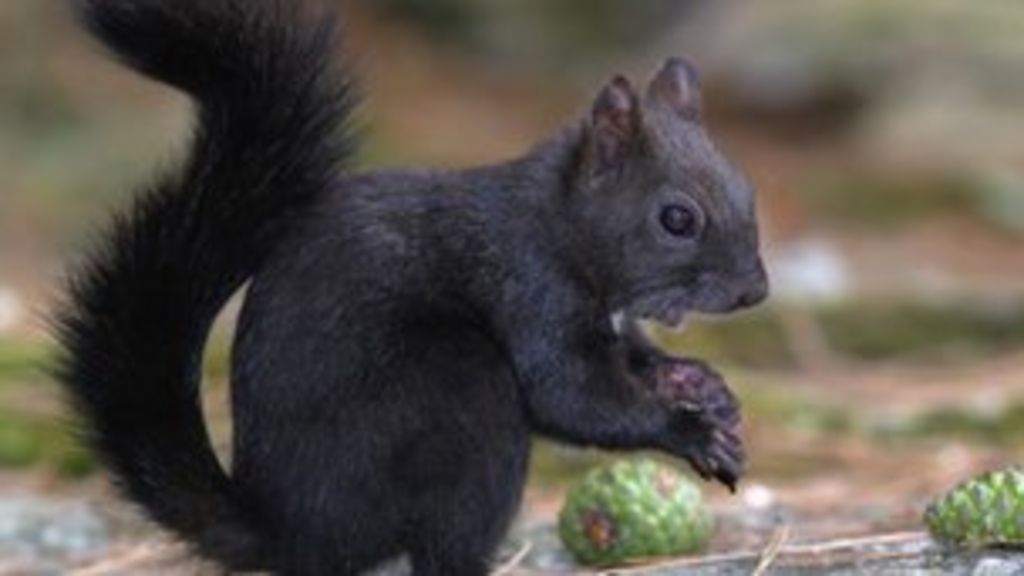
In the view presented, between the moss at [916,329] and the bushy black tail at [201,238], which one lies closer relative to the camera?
the bushy black tail at [201,238]

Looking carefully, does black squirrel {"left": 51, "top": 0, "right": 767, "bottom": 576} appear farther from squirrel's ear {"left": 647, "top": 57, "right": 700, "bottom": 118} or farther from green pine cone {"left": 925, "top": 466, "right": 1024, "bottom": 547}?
green pine cone {"left": 925, "top": 466, "right": 1024, "bottom": 547}

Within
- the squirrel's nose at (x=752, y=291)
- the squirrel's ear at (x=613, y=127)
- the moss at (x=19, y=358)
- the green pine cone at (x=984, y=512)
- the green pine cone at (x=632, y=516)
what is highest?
the moss at (x=19, y=358)

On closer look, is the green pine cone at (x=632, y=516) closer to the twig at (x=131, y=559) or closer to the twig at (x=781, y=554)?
the twig at (x=781, y=554)

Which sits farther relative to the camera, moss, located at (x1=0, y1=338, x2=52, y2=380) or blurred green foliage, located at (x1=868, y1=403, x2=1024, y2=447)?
moss, located at (x1=0, y1=338, x2=52, y2=380)

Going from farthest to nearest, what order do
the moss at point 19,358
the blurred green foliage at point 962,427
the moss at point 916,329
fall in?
the moss at point 916,329 → the moss at point 19,358 → the blurred green foliage at point 962,427

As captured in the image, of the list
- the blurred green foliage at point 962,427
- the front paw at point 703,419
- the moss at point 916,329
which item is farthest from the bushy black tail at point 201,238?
the moss at point 916,329

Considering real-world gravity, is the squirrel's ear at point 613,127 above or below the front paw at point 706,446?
above

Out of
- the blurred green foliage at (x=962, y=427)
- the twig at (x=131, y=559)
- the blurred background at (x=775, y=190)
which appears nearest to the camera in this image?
the twig at (x=131, y=559)

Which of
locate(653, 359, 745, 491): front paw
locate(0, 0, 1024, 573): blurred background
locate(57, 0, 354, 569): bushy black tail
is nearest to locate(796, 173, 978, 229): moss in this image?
locate(0, 0, 1024, 573): blurred background
